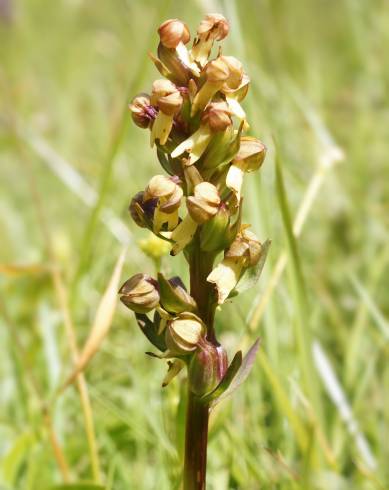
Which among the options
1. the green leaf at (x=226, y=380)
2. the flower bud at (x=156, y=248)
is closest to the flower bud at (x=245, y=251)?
the green leaf at (x=226, y=380)

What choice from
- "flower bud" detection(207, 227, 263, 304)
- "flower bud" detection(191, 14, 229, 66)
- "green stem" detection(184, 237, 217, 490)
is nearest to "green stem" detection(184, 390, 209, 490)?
"green stem" detection(184, 237, 217, 490)

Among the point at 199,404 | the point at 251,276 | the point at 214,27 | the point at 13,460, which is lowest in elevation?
the point at 13,460

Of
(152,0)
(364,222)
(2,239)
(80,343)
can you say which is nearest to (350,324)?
(364,222)

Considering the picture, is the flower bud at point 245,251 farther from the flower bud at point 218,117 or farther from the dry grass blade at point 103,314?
→ the dry grass blade at point 103,314

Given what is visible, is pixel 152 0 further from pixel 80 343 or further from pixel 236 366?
pixel 236 366

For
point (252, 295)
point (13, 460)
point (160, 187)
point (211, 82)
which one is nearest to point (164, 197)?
point (160, 187)

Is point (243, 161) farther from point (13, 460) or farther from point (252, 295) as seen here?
point (252, 295)
